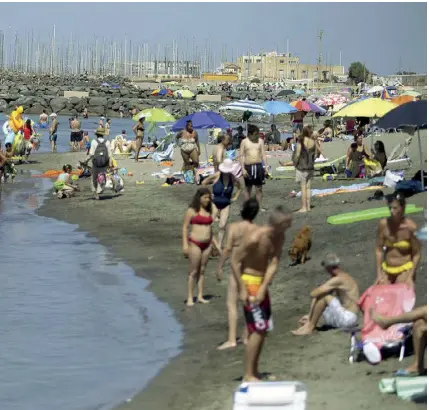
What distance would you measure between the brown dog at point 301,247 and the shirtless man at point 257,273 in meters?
5.23

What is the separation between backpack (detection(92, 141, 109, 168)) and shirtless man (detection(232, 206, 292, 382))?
12.6m

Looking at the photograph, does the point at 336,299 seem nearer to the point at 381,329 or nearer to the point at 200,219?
the point at 381,329

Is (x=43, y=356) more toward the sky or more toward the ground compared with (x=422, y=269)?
more toward the ground

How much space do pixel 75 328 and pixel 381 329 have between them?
4088mm

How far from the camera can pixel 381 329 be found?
8.61 meters

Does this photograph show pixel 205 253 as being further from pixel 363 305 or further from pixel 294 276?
pixel 363 305

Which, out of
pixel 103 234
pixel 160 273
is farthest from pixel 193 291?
pixel 103 234

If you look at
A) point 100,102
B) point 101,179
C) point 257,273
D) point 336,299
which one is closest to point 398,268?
point 336,299

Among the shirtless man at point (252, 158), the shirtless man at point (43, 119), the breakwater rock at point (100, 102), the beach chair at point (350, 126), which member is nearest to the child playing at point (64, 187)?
the shirtless man at point (252, 158)

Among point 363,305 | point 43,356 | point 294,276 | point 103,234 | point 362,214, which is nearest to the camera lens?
point 363,305

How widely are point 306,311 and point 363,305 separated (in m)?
2.43

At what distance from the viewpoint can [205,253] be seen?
1169 centimetres

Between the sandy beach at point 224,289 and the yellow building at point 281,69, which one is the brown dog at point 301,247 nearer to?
the sandy beach at point 224,289

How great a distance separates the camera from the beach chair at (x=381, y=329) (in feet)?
28.2
